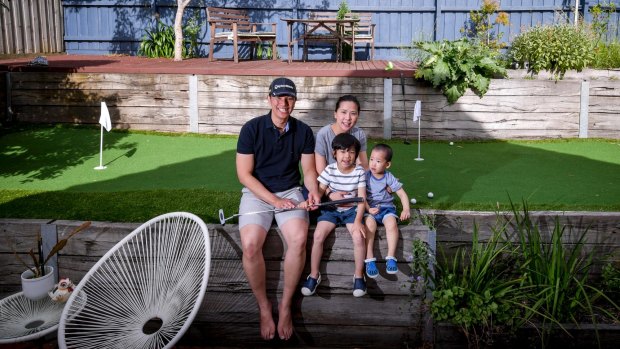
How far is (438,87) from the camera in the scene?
8328 millimetres

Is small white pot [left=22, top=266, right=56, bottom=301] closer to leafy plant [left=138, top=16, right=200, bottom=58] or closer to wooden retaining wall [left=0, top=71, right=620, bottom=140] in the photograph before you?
wooden retaining wall [left=0, top=71, right=620, bottom=140]

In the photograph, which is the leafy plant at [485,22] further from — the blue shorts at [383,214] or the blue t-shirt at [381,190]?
the blue shorts at [383,214]

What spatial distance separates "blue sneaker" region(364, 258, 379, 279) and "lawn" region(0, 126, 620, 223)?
103 centimetres

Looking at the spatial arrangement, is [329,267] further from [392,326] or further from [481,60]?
[481,60]

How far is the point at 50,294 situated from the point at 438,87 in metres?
6.05

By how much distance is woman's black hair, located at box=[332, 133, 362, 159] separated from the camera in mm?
3918

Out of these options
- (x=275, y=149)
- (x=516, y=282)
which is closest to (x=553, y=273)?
(x=516, y=282)

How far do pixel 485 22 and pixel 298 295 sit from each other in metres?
10.4

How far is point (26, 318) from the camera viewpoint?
349cm

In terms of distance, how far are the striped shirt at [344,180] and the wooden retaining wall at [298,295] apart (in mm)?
278

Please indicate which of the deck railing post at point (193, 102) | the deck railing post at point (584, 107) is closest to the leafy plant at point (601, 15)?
the deck railing post at point (584, 107)

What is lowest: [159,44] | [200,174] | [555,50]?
[200,174]

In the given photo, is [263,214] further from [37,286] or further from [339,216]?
[37,286]

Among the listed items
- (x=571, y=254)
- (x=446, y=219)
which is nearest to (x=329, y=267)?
(x=446, y=219)
